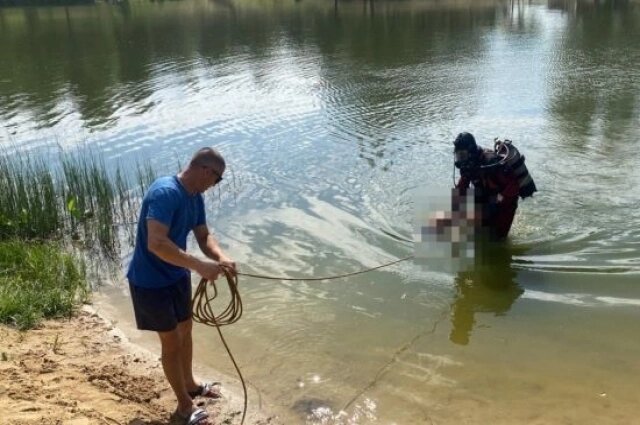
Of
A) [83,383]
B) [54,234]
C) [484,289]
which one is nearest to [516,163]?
[484,289]

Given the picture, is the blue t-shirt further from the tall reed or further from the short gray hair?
the tall reed

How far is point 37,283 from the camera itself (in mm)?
6426

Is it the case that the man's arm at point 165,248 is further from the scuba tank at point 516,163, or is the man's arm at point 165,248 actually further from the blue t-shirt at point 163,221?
the scuba tank at point 516,163

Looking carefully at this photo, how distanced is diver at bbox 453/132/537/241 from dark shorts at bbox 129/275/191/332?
3.67 metres

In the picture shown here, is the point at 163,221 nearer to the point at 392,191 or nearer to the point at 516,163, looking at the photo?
the point at 516,163

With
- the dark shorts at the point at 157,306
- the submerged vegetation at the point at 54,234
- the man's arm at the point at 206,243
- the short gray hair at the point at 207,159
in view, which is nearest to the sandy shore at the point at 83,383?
the submerged vegetation at the point at 54,234

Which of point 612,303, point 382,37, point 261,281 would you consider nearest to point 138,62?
point 382,37

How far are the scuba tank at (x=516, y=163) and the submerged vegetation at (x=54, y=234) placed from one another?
15.6ft

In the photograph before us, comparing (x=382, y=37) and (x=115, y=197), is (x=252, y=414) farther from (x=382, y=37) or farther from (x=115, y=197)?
(x=382, y=37)

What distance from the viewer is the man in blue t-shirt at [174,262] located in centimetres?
379

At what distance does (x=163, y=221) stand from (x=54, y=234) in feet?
17.3

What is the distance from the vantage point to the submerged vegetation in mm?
6113

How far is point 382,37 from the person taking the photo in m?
28.4

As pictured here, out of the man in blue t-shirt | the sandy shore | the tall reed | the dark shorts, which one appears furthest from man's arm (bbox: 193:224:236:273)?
the tall reed
